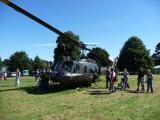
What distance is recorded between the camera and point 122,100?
67.6 feet

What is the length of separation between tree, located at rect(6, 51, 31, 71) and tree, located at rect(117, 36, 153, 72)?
44422 millimetres

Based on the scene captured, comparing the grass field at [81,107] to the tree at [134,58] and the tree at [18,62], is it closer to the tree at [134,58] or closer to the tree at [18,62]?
the tree at [134,58]

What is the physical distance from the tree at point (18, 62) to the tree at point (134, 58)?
1749 inches

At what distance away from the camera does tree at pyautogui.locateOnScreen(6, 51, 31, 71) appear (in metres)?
129

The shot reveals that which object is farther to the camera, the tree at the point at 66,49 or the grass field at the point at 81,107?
the tree at the point at 66,49

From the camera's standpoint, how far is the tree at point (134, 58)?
316 ft

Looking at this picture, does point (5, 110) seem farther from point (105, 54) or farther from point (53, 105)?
point (105, 54)

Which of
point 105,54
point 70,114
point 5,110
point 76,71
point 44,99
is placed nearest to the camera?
point 70,114

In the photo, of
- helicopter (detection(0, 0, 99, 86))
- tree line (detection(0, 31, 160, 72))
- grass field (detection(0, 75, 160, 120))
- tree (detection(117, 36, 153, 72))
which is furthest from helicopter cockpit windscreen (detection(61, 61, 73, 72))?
tree (detection(117, 36, 153, 72))

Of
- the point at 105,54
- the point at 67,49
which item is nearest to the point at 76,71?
the point at 67,49

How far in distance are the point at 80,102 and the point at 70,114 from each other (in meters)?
3.86

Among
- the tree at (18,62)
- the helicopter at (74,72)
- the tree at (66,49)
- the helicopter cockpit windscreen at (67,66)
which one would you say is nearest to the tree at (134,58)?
the tree at (66,49)

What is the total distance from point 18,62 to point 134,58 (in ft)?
174

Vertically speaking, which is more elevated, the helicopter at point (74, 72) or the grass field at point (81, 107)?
the helicopter at point (74, 72)
